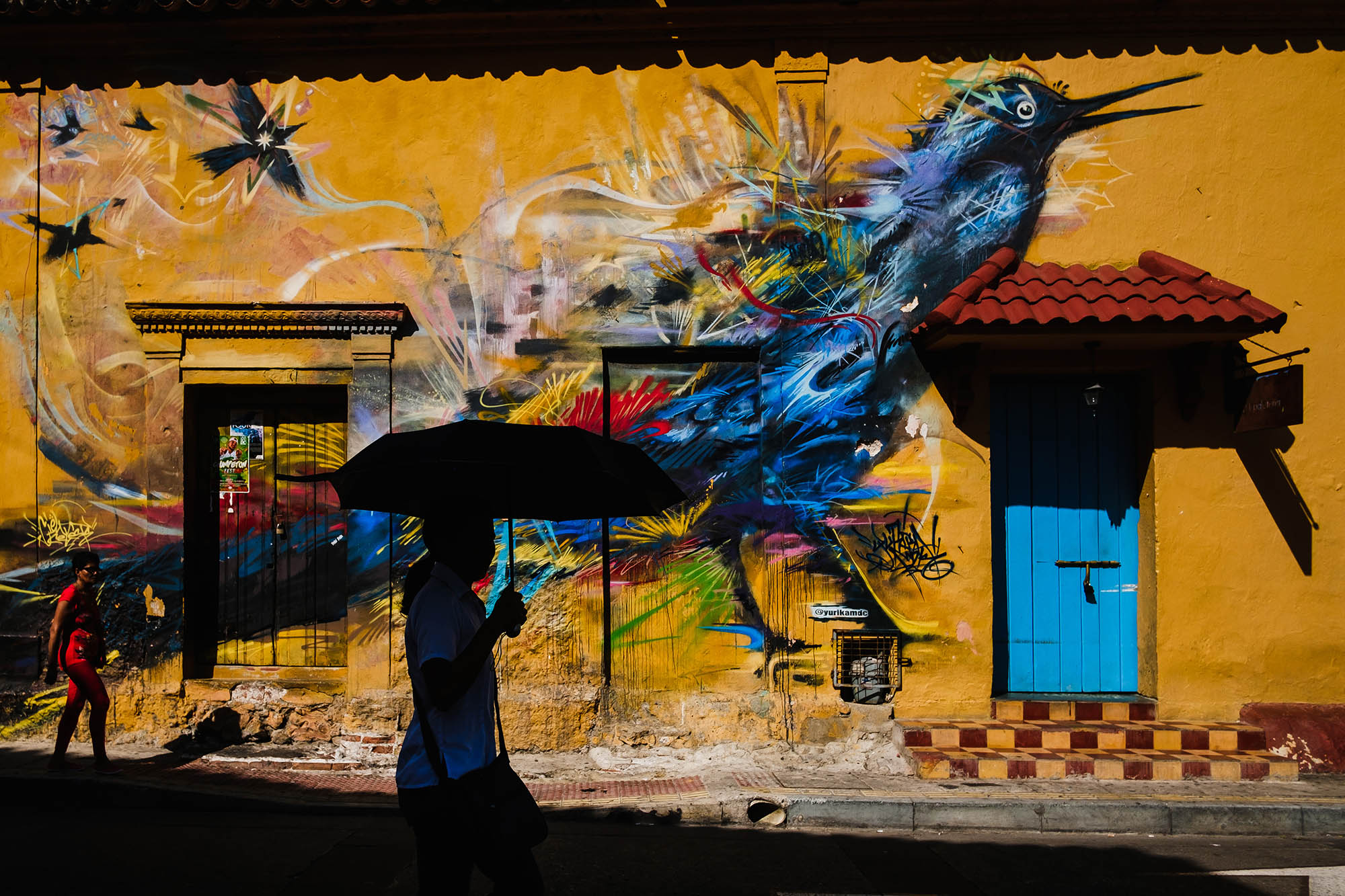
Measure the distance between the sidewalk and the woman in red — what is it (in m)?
0.21

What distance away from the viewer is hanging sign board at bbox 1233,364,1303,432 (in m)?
6.48

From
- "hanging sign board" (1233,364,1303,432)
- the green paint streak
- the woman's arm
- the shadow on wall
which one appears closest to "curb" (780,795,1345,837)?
the green paint streak

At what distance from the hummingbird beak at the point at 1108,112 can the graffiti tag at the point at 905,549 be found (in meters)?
3.31

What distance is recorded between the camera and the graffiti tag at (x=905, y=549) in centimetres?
743

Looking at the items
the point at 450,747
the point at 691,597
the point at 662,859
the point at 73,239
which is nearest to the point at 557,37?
the point at 73,239

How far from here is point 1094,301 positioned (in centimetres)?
688

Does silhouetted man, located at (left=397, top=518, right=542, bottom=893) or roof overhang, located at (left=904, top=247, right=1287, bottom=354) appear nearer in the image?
silhouetted man, located at (left=397, top=518, right=542, bottom=893)

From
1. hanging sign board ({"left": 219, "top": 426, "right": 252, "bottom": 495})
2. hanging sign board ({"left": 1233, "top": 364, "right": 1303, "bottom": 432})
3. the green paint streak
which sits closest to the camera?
hanging sign board ({"left": 1233, "top": 364, "right": 1303, "bottom": 432})

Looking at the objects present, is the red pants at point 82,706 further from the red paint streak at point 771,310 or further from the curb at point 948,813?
the red paint streak at point 771,310

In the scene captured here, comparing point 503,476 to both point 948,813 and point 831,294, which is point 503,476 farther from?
point 831,294

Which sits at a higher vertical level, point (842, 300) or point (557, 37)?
point (557, 37)

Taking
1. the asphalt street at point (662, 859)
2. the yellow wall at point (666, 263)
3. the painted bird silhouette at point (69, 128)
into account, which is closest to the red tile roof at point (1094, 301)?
Result: the yellow wall at point (666, 263)

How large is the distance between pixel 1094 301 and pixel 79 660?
25.2 ft

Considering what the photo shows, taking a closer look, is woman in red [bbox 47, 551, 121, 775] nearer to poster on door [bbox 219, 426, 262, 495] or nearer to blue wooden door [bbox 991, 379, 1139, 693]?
poster on door [bbox 219, 426, 262, 495]
